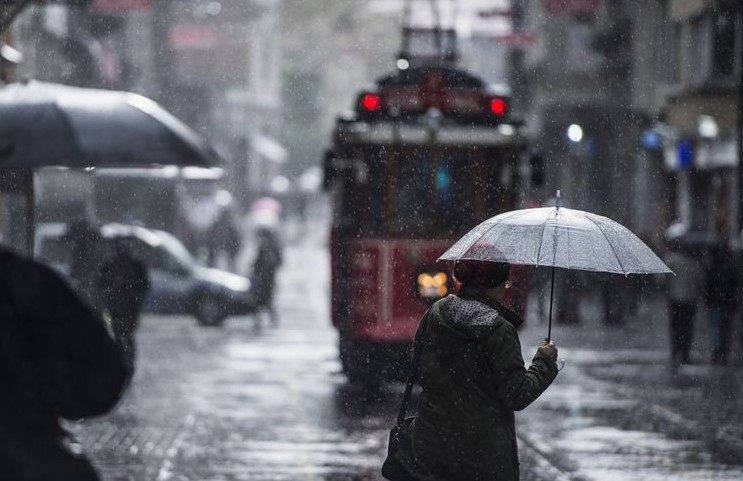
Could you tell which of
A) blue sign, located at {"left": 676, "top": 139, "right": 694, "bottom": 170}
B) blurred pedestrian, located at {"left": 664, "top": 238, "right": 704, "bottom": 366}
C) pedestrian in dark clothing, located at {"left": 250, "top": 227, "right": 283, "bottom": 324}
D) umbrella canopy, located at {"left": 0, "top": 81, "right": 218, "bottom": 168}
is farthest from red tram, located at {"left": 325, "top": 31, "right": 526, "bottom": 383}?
blue sign, located at {"left": 676, "top": 139, "right": 694, "bottom": 170}

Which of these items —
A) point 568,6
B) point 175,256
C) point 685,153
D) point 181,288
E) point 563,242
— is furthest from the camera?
point 685,153

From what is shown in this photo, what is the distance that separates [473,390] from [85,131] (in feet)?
14.0

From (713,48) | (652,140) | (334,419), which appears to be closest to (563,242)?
(334,419)

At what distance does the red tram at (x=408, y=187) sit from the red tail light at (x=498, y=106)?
0.01m

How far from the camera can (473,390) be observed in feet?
20.6

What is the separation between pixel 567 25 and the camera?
160 feet

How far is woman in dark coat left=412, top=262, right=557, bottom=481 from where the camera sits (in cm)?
624

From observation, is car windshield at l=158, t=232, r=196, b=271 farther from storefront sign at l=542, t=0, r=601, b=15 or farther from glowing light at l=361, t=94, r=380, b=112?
glowing light at l=361, t=94, r=380, b=112

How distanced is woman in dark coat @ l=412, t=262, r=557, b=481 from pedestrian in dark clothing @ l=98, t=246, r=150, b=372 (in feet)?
33.6

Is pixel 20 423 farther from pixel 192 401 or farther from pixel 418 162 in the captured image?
pixel 418 162

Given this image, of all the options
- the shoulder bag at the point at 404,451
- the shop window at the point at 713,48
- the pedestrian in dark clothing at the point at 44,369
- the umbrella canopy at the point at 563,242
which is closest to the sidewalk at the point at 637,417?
the umbrella canopy at the point at 563,242

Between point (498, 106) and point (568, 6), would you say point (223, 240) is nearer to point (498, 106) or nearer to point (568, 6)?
point (568, 6)

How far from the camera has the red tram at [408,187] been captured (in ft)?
56.3

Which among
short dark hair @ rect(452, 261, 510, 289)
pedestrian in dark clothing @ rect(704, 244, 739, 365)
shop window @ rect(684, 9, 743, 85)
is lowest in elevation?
pedestrian in dark clothing @ rect(704, 244, 739, 365)
